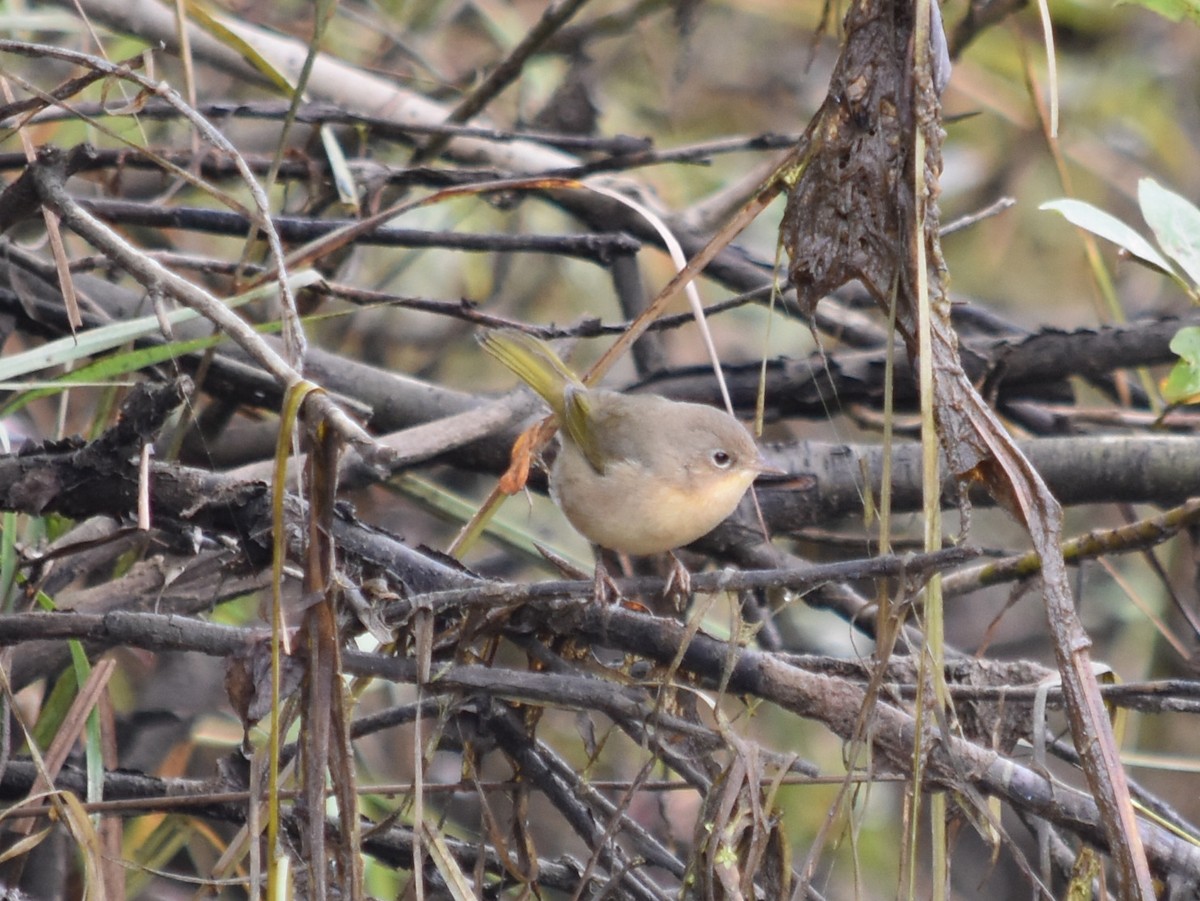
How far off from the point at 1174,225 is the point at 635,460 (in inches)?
60.6

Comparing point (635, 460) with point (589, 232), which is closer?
point (635, 460)

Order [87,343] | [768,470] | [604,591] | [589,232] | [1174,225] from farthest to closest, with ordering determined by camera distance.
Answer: [589,232] → [768,470] → [1174,225] → [87,343] → [604,591]

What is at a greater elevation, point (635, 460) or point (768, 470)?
point (635, 460)

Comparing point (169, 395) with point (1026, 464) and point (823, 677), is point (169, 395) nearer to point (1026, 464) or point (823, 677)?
point (823, 677)

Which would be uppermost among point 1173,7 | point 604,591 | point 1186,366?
point 1173,7

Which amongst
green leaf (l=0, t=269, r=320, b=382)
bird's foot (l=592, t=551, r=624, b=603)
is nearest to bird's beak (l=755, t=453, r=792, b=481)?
bird's foot (l=592, t=551, r=624, b=603)

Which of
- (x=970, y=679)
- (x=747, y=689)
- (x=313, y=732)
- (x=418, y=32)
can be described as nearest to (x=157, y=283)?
(x=313, y=732)

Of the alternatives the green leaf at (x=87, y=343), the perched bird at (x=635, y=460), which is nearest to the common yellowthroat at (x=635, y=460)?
the perched bird at (x=635, y=460)

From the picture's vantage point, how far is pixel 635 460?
11.7 ft

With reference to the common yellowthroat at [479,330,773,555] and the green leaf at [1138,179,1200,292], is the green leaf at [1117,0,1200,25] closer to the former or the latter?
the green leaf at [1138,179,1200,292]

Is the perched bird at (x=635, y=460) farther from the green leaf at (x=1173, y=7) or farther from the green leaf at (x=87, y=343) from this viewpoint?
the green leaf at (x=1173, y=7)

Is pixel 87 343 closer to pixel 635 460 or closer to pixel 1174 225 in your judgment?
pixel 635 460

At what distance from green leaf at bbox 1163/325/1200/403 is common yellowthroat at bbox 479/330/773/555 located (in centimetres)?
109

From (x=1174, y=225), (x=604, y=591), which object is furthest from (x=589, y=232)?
(x=604, y=591)
